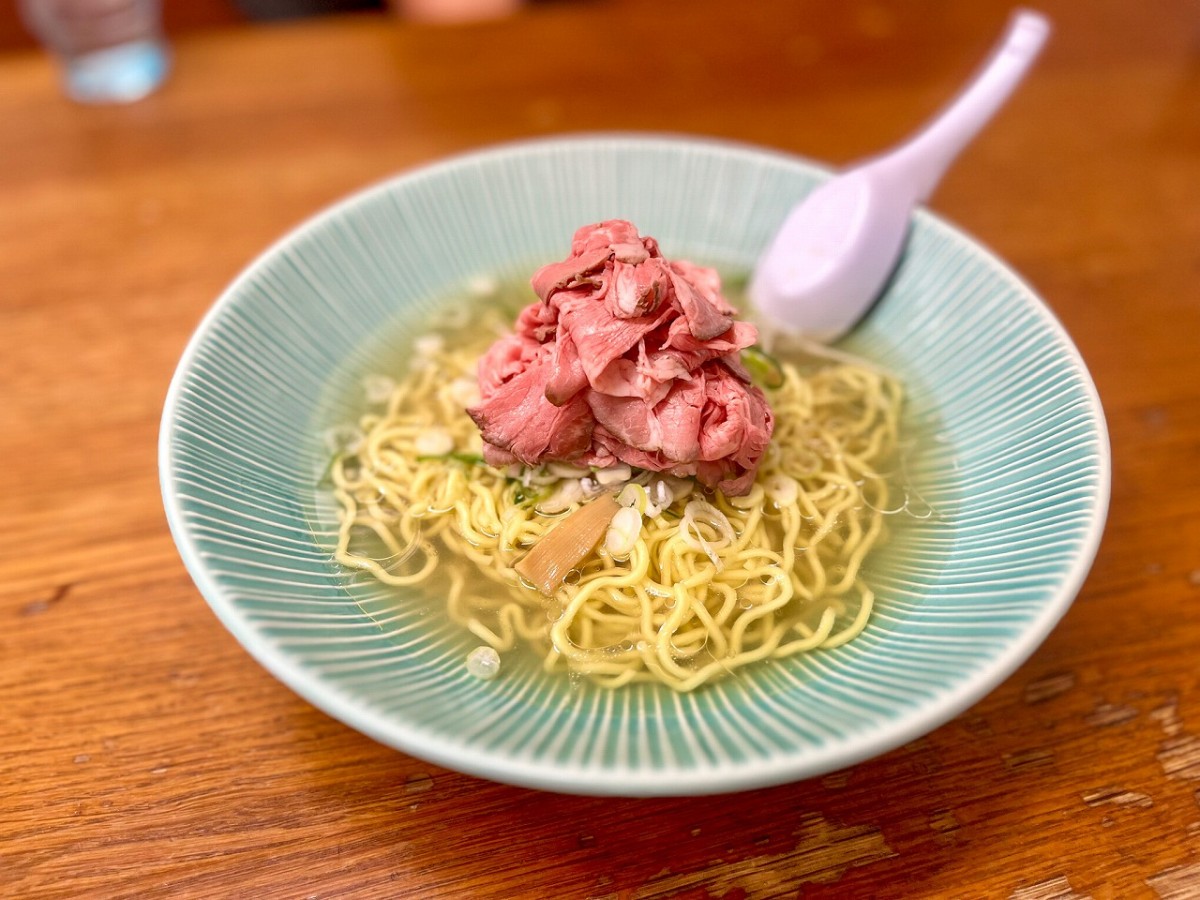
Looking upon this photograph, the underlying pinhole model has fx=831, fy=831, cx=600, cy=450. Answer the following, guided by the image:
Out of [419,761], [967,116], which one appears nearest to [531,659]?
[419,761]

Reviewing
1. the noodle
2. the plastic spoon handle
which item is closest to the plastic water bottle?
the noodle

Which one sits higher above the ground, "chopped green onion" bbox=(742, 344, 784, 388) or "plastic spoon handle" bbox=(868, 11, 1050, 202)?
"plastic spoon handle" bbox=(868, 11, 1050, 202)

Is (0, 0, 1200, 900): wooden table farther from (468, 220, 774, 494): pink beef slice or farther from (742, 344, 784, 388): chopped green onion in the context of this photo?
(742, 344, 784, 388): chopped green onion

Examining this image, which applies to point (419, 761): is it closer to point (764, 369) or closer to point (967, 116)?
point (764, 369)

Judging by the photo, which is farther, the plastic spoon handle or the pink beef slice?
the plastic spoon handle

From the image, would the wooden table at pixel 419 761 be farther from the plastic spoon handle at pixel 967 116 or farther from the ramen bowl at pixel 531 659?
the plastic spoon handle at pixel 967 116
